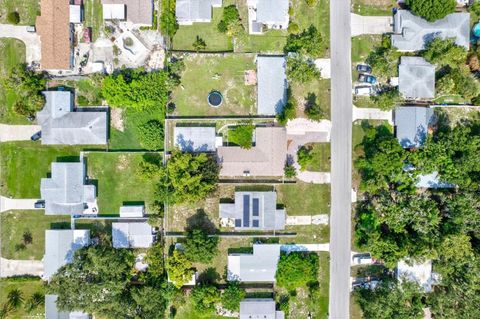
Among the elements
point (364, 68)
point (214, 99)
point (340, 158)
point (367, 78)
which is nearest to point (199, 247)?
point (214, 99)

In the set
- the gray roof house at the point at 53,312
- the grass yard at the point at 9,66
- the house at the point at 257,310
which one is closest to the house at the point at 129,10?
the grass yard at the point at 9,66

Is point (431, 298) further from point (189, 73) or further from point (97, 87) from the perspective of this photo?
point (97, 87)

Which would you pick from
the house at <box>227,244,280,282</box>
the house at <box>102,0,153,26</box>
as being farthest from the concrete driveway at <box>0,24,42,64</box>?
the house at <box>227,244,280,282</box>

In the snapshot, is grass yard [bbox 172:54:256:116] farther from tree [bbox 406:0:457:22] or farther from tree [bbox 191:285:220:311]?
tree [bbox 191:285:220:311]

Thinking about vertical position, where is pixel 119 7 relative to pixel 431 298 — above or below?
above

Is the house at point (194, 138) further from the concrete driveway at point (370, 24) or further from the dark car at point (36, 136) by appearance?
the concrete driveway at point (370, 24)

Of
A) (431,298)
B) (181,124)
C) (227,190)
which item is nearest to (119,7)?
(181,124)
